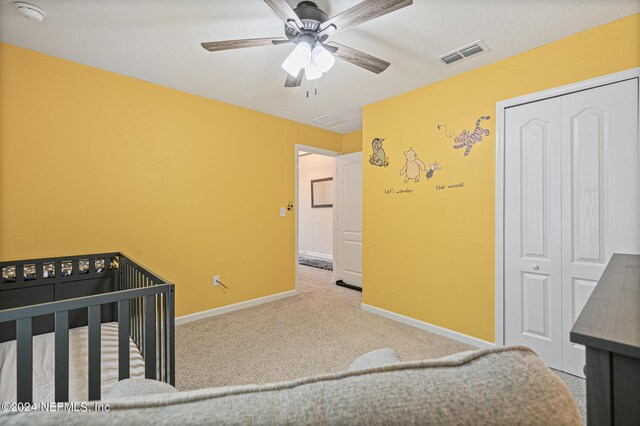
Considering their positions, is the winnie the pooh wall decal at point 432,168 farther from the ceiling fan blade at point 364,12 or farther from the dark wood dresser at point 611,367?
the dark wood dresser at point 611,367

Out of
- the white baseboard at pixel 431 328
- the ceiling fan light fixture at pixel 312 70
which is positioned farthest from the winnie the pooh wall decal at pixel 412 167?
the ceiling fan light fixture at pixel 312 70

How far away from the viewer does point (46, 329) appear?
2215 mm

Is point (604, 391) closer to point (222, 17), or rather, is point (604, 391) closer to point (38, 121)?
point (222, 17)

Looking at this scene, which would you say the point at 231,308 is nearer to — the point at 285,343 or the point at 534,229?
the point at 285,343

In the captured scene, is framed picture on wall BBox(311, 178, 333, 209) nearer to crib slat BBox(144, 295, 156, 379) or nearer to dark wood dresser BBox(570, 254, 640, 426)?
crib slat BBox(144, 295, 156, 379)

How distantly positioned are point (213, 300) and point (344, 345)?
162cm

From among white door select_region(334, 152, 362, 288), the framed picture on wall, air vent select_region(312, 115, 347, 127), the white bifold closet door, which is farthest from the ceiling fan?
the framed picture on wall

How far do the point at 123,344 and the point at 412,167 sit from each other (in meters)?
2.77

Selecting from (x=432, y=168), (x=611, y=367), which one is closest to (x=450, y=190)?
(x=432, y=168)

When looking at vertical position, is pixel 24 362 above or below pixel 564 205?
below

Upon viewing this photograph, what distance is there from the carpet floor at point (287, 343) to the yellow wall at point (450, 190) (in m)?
0.36

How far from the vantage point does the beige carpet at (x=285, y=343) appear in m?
2.20

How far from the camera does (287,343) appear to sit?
2658 millimetres

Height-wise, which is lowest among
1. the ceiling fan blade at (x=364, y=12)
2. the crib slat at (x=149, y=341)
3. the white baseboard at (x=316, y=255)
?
the white baseboard at (x=316, y=255)
